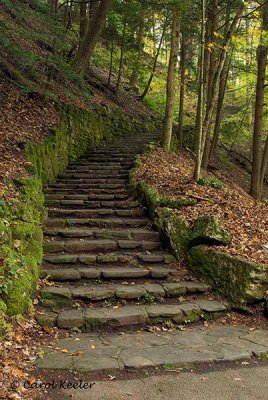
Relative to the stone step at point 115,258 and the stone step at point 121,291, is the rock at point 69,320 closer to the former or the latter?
the stone step at point 121,291

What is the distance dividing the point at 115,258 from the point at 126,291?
39.1 inches

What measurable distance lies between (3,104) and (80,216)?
367 centimetres

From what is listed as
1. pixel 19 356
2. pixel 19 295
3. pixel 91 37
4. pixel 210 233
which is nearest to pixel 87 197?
pixel 210 233

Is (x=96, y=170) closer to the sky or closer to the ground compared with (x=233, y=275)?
closer to the sky

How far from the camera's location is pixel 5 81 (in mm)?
10273

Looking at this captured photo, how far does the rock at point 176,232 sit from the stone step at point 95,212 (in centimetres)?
109

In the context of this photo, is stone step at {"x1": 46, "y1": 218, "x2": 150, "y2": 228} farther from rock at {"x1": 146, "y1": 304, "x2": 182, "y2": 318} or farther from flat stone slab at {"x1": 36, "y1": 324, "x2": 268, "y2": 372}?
flat stone slab at {"x1": 36, "y1": 324, "x2": 268, "y2": 372}

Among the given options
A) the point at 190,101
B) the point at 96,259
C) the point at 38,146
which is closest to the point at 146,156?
the point at 38,146

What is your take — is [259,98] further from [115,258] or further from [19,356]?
[19,356]

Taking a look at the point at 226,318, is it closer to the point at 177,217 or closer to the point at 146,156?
the point at 177,217

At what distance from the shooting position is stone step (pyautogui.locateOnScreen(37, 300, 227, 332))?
199 inches

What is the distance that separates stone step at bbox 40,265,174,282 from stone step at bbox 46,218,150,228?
58.9 inches

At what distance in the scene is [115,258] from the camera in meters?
6.73

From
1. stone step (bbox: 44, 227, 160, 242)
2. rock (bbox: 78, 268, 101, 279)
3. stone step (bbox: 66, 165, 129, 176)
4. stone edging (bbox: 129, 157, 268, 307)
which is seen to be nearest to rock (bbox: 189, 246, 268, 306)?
stone edging (bbox: 129, 157, 268, 307)
